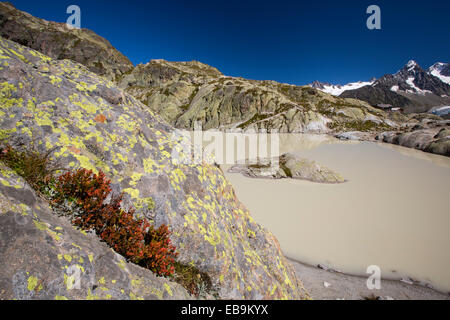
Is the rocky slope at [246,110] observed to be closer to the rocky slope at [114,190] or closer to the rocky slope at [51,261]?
the rocky slope at [114,190]

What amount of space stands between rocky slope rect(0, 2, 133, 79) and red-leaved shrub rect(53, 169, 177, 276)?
659 ft

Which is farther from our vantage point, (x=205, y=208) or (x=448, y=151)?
(x=448, y=151)

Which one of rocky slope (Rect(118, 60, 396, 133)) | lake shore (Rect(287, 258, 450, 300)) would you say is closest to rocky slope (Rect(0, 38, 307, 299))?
Answer: lake shore (Rect(287, 258, 450, 300))

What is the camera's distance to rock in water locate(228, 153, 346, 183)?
65.9ft

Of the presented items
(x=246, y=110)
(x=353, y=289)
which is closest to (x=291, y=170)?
(x=353, y=289)

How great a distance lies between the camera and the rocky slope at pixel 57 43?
551ft

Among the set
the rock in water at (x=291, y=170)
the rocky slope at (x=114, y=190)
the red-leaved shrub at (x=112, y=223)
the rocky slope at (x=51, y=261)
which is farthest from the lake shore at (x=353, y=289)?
the rock in water at (x=291, y=170)

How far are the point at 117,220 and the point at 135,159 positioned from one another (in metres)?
1.61

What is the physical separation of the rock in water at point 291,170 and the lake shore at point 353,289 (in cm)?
1189

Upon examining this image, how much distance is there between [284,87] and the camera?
6033 inches

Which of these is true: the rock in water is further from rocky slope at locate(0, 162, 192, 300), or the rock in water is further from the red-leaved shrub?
rocky slope at locate(0, 162, 192, 300)

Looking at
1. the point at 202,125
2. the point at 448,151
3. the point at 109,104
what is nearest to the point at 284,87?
the point at 202,125
